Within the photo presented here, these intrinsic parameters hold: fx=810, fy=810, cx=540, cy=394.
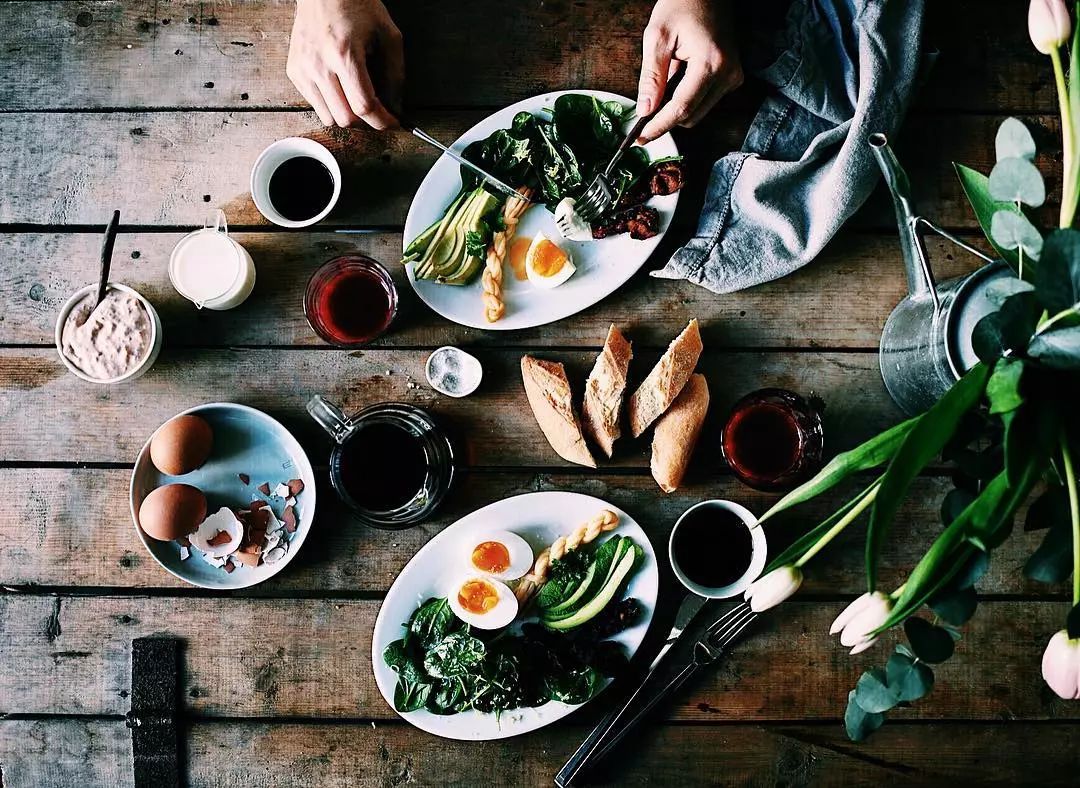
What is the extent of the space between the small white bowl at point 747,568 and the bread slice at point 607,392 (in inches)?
7.7

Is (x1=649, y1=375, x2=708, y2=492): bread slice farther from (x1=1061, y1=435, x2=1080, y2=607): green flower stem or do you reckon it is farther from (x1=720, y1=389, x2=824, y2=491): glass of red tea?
(x1=1061, y1=435, x2=1080, y2=607): green flower stem

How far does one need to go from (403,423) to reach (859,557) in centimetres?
85

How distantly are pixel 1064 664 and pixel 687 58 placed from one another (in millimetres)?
1031

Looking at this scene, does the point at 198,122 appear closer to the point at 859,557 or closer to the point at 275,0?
the point at 275,0

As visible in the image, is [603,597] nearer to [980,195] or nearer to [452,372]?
[452,372]

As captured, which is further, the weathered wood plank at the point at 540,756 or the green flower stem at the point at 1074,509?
the weathered wood plank at the point at 540,756

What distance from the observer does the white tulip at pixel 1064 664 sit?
83 centimetres

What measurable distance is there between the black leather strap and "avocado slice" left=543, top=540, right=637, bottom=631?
71 cm

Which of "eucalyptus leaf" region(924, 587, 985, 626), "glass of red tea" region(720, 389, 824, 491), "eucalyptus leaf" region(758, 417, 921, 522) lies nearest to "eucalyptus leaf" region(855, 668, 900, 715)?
"eucalyptus leaf" region(924, 587, 985, 626)

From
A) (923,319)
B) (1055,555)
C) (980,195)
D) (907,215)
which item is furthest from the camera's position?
(923,319)

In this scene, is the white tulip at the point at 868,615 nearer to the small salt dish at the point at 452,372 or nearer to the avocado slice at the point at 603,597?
the avocado slice at the point at 603,597

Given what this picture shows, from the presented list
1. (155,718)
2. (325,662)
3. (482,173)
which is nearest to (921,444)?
(482,173)

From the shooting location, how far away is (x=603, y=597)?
4.59ft

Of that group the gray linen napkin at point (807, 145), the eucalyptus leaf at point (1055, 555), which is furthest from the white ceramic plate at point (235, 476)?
the eucalyptus leaf at point (1055, 555)
